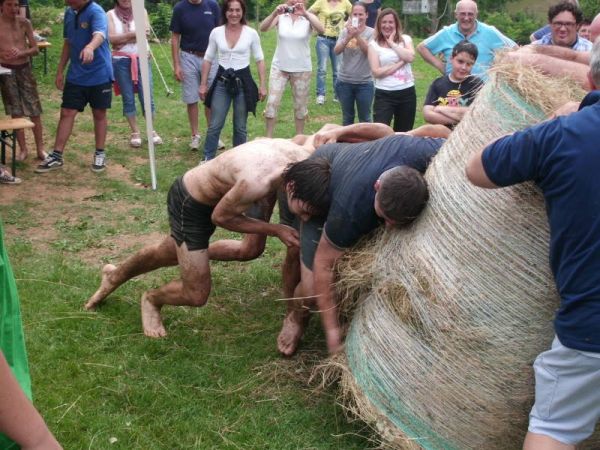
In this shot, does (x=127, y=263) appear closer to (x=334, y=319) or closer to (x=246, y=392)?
(x=246, y=392)

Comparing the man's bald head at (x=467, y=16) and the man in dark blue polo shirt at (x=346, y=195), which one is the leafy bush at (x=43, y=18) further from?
the man in dark blue polo shirt at (x=346, y=195)

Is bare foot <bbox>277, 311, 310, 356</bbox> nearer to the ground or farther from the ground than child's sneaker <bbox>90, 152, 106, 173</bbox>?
farther from the ground

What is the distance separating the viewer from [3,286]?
1.58 m

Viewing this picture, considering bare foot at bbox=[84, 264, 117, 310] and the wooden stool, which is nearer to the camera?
bare foot at bbox=[84, 264, 117, 310]

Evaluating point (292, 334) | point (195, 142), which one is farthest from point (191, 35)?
point (292, 334)

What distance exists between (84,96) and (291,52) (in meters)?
2.49

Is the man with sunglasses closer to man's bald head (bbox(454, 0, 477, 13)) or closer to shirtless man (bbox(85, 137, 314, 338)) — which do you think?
man's bald head (bbox(454, 0, 477, 13))

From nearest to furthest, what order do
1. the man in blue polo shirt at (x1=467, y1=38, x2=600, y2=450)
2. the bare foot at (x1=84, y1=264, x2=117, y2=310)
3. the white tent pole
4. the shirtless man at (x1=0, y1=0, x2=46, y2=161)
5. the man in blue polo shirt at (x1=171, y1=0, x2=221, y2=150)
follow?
the man in blue polo shirt at (x1=467, y1=38, x2=600, y2=450) → the bare foot at (x1=84, y1=264, x2=117, y2=310) → the white tent pole → the shirtless man at (x1=0, y1=0, x2=46, y2=161) → the man in blue polo shirt at (x1=171, y1=0, x2=221, y2=150)

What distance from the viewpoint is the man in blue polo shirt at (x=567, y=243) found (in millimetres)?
2447

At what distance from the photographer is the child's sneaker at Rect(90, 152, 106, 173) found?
823 cm

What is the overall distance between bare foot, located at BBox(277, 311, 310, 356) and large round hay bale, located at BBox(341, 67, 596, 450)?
1.01 metres

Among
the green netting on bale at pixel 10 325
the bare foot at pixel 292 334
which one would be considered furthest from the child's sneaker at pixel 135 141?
the green netting on bale at pixel 10 325

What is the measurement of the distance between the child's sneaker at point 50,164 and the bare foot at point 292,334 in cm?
487

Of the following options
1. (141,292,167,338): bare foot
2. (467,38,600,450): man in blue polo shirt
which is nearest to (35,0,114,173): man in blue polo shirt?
(141,292,167,338): bare foot
